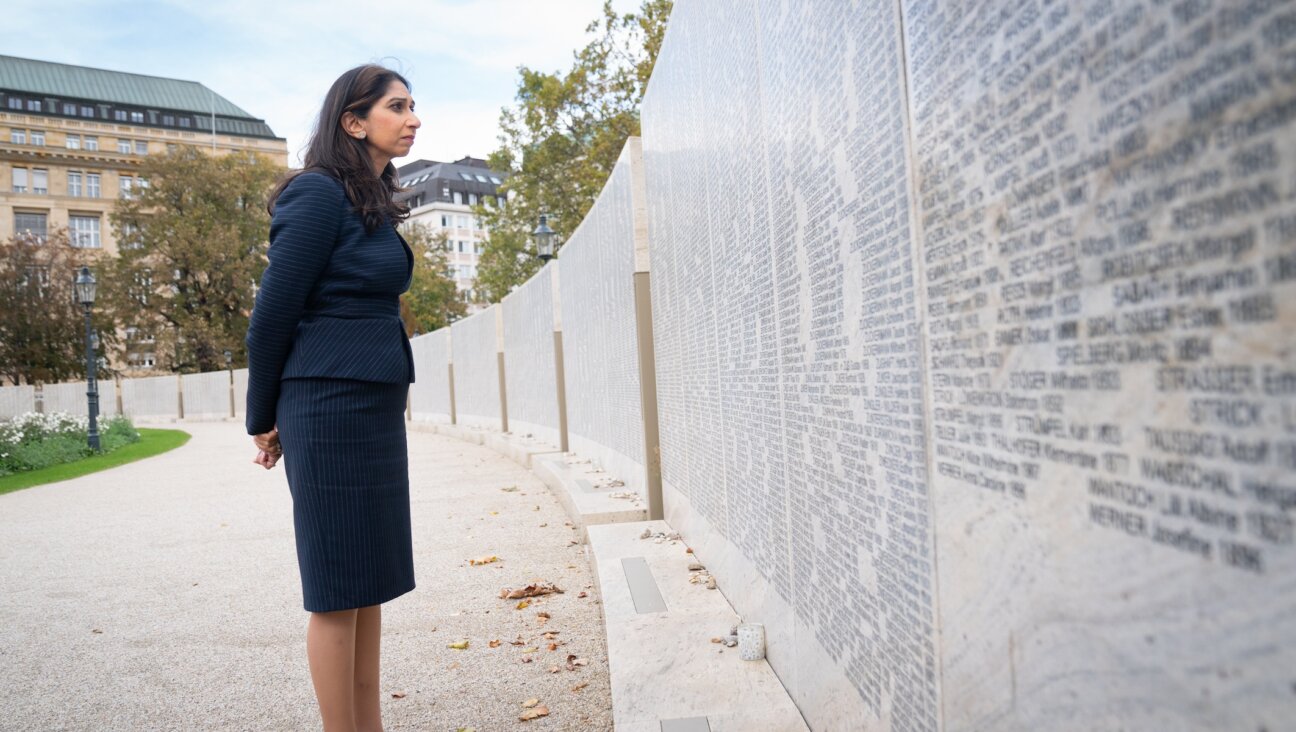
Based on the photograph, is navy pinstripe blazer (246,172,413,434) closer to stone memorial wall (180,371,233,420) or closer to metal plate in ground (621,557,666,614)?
metal plate in ground (621,557,666,614)

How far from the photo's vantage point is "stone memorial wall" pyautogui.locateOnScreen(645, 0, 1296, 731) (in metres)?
0.77

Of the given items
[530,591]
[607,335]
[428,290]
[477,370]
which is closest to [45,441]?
[477,370]

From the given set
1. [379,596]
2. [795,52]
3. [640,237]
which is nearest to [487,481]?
[640,237]

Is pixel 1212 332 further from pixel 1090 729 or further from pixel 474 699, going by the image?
pixel 474 699

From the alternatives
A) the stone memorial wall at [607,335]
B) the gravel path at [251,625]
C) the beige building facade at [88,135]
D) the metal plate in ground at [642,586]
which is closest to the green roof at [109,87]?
the beige building facade at [88,135]

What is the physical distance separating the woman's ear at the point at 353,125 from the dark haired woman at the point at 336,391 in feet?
0.10

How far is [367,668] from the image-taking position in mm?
2598

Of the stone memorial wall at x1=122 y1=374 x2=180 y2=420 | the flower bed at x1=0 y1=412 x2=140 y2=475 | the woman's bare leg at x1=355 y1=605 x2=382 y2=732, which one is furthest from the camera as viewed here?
the stone memorial wall at x1=122 y1=374 x2=180 y2=420

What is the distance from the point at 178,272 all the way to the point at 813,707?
51.3 meters

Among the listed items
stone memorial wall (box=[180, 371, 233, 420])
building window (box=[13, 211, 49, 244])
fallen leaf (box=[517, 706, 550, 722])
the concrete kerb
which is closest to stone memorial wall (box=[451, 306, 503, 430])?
the concrete kerb

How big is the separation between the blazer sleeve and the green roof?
80243 millimetres

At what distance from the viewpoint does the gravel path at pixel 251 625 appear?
131 inches

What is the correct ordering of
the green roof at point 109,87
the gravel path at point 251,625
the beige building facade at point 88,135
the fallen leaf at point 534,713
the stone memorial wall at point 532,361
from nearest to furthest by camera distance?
the fallen leaf at point 534,713
the gravel path at point 251,625
the stone memorial wall at point 532,361
the beige building facade at point 88,135
the green roof at point 109,87

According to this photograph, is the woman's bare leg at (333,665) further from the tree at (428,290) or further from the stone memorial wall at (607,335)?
the tree at (428,290)
